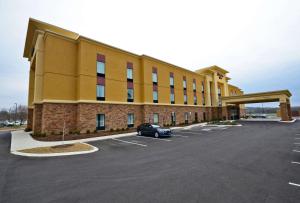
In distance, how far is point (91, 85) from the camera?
20797 millimetres

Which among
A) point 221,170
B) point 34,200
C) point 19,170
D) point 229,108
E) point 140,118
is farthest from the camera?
point 229,108

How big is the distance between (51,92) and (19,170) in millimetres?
13493

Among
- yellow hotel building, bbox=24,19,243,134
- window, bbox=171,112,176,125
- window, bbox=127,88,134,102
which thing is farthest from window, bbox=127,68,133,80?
window, bbox=171,112,176,125

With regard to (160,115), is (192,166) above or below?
below

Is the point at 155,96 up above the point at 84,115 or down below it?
above

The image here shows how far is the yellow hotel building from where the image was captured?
18969 mm

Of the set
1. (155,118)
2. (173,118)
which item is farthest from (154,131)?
(173,118)

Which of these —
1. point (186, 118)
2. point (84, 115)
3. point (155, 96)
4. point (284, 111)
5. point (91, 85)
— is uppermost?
point (91, 85)

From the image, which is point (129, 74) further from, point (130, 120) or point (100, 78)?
point (130, 120)

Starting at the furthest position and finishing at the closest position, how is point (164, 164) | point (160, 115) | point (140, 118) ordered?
point (160, 115) → point (140, 118) → point (164, 164)

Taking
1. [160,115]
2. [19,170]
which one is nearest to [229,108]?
[160,115]

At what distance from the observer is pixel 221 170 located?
6664mm

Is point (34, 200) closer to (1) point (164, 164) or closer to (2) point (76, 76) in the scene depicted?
(1) point (164, 164)

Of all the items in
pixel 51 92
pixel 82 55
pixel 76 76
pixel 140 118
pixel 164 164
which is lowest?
pixel 164 164
